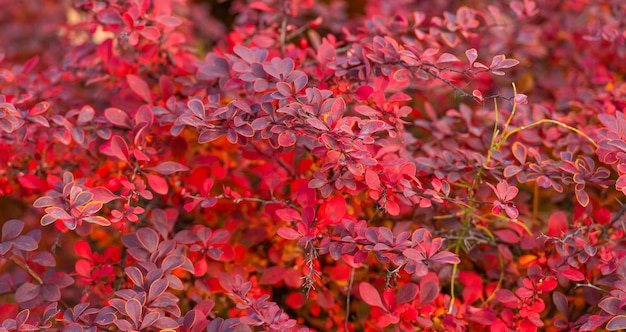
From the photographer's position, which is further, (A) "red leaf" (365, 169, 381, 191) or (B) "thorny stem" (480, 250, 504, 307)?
(B) "thorny stem" (480, 250, 504, 307)

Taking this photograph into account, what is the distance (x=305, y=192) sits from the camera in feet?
5.03

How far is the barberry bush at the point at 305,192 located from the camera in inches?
55.1

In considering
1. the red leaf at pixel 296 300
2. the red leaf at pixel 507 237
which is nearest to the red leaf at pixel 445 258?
the red leaf at pixel 507 237

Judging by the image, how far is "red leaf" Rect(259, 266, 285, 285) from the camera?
1693 millimetres

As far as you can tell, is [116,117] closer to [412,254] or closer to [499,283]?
[412,254]

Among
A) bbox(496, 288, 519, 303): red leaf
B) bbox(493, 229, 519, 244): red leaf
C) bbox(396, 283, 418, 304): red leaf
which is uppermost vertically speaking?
bbox(396, 283, 418, 304): red leaf

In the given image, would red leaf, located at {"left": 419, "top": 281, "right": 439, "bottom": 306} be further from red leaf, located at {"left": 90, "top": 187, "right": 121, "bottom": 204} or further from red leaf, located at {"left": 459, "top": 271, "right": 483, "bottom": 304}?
red leaf, located at {"left": 90, "top": 187, "right": 121, "bottom": 204}

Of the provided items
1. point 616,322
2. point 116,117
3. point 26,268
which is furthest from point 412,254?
point 26,268

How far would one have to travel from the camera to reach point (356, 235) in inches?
55.9

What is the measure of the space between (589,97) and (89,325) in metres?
1.73

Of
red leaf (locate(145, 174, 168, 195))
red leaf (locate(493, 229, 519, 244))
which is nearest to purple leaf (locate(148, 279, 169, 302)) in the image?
red leaf (locate(145, 174, 168, 195))

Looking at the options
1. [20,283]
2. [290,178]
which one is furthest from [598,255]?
[20,283]

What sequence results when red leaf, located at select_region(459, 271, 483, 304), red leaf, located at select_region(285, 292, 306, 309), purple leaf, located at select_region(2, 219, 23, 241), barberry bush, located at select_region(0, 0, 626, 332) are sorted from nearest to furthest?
barberry bush, located at select_region(0, 0, 626, 332) → purple leaf, located at select_region(2, 219, 23, 241) → red leaf, located at select_region(459, 271, 483, 304) → red leaf, located at select_region(285, 292, 306, 309)

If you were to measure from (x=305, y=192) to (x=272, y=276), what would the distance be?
1.04 feet
